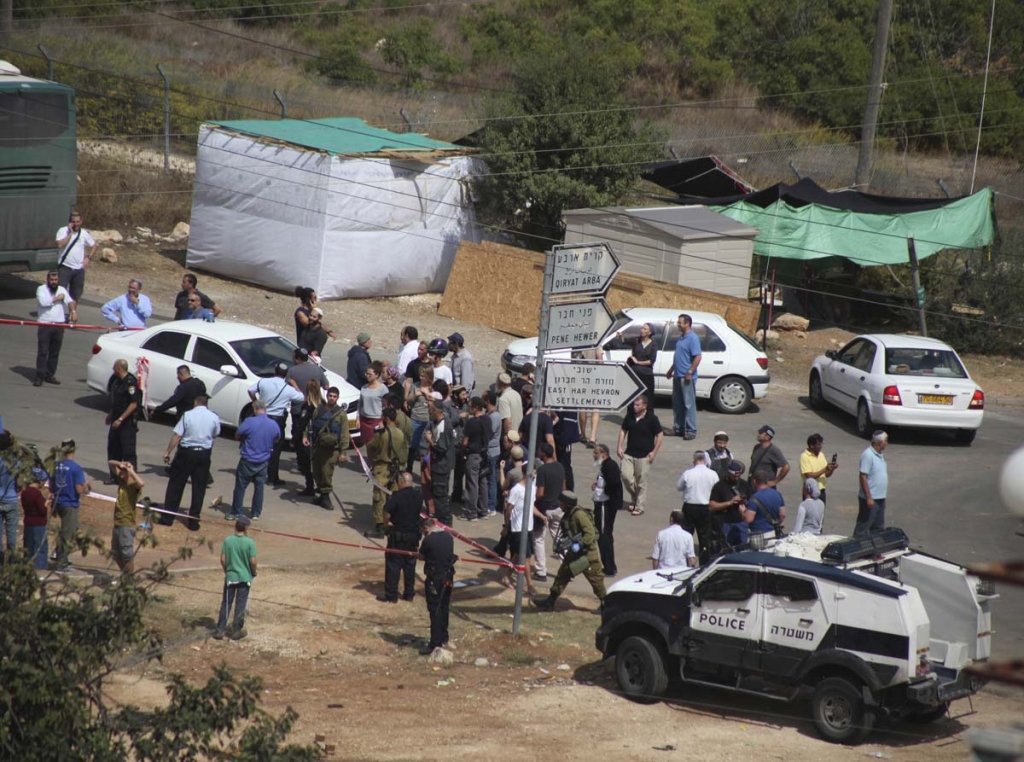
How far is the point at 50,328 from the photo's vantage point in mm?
17844

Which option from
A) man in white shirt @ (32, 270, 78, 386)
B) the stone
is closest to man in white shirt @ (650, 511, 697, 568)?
man in white shirt @ (32, 270, 78, 386)

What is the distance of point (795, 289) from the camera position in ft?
86.4

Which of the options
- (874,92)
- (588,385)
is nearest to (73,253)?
→ (588,385)

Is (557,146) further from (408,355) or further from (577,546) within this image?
(577,546)

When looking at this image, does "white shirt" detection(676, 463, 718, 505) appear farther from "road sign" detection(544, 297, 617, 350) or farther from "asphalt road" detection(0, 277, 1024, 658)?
"road sign" detection(544, 297, 617, 350)

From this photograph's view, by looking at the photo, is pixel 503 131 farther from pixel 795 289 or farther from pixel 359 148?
pixel 795 289

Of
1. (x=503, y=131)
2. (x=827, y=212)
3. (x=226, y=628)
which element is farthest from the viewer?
(x=503, y=131)

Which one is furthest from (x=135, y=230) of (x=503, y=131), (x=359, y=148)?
(x=503, y=131)

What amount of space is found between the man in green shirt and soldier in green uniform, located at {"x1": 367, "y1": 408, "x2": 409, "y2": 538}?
9.66 ft

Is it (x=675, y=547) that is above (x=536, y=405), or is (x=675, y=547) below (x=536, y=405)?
below

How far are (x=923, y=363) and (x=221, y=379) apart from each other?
33.9 feet

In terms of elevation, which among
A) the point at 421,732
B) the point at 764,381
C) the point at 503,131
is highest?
the point at 503,131

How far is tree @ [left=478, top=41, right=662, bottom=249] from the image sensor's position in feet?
87.5

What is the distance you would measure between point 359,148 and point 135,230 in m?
6.47
